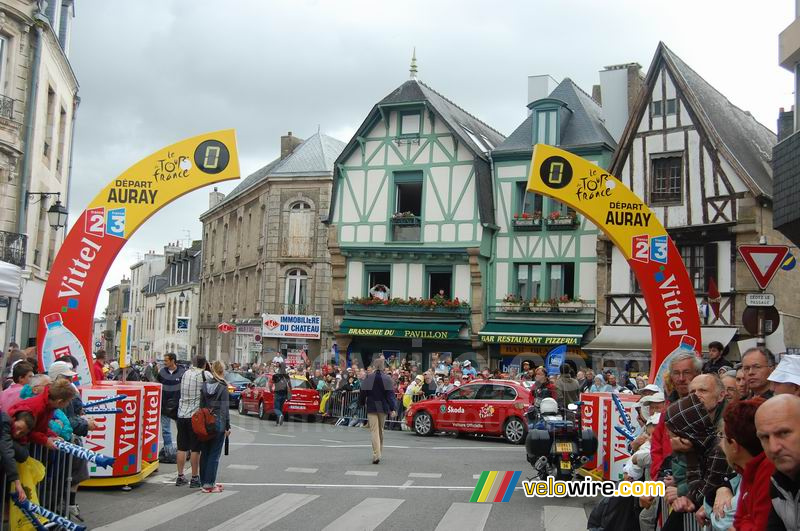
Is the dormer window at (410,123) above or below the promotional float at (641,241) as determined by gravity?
above

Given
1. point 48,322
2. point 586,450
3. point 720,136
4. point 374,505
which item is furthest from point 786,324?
point 48,322

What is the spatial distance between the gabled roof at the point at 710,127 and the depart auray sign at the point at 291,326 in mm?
14479

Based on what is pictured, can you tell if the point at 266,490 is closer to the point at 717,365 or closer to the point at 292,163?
the point at 717,365

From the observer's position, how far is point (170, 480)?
11.7 meters

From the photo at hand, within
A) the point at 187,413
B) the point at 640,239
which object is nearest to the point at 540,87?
the point at 640,239

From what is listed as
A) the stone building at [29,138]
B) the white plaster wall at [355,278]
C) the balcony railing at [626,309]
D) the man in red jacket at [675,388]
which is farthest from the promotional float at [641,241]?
the white plaster wall at [355,278]

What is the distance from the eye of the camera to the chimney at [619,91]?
3078 centimetres

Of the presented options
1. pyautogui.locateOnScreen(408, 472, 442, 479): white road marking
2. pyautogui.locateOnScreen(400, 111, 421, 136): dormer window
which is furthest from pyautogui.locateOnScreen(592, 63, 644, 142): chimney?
pyautogui.locateOnScreen(408, 472, 442, 479): white road marking

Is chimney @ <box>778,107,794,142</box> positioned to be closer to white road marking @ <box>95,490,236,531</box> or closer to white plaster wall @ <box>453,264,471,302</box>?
white plaster wall @ <box>453,264,471,302</box>

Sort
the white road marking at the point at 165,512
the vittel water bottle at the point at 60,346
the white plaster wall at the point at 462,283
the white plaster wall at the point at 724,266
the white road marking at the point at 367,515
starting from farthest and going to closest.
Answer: the white plaster wall at the point at 462,283, the white plaster wall at the point at 724,266, the vittel water bottle at the point at 60,346, the white road marking at the point at 367,515, the white road marking at the point at 165,512

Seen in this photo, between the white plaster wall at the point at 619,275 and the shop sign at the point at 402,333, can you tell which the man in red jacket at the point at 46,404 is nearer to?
the white plaster wall at the point at 619,275

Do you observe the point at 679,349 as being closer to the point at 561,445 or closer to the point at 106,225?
the point at 561,445

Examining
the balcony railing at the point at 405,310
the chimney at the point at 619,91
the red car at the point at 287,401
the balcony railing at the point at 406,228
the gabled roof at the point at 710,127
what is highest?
the chimney at the point at 619,91

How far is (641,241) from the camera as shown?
41.7ft
